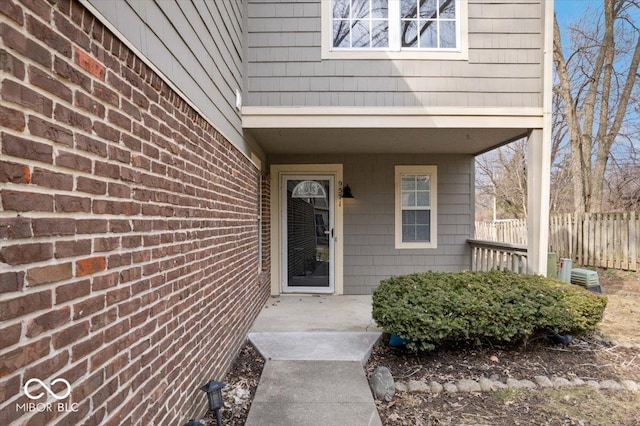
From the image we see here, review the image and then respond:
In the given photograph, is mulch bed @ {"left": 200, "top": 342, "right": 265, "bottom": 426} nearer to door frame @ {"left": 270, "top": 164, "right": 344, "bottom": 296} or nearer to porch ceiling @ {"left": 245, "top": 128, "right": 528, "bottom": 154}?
door frame @ {"left": 270, "top": 164, "right": 344, "bottom": 296}

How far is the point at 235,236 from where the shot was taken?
3.88 meters

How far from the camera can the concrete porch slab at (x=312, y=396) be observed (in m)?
2.58

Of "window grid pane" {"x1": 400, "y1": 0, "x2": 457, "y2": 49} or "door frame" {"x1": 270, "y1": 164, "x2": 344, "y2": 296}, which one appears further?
"door frame" {"x1": 270, "y1": 164, "x2": 344, "y2": 296}

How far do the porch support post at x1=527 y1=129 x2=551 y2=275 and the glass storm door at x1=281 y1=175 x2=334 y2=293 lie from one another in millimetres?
3045

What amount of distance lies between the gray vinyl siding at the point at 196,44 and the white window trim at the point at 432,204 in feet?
9.89

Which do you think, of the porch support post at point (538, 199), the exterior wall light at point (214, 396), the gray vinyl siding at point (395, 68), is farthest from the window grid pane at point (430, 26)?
the exterior wall light at point (214, 396)

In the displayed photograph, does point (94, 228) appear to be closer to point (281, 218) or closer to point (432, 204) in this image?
point (281, 218)

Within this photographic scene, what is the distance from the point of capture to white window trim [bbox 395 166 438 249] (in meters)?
6.34

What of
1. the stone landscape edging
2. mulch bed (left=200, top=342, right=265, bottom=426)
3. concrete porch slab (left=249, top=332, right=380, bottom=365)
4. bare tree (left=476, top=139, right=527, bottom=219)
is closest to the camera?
mulch bed (left=200, top=342, right=265, bottom=426)

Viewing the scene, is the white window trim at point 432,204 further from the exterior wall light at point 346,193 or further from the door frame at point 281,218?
the door frame at point 281,218

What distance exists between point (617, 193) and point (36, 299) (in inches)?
675

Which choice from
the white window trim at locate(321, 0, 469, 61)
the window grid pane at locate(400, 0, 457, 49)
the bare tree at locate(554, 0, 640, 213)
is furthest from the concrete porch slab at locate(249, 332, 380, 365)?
the bare tree at locate(554, 0, 640, 213)

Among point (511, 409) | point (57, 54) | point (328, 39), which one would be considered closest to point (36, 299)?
point (57, 54)

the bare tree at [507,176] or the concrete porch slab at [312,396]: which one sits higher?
the bare tree at [507,176]
